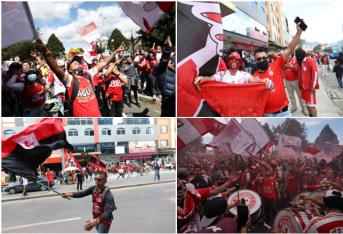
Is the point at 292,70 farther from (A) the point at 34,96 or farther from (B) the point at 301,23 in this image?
(A) the point at 34,96

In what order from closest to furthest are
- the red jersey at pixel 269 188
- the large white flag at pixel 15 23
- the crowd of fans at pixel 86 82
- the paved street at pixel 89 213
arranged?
the large white flag at pixel 15 23 < the crowd of fans at pixel 86 82 < the paved street at pixel 89 213 < the red jersey at pixel 269 188

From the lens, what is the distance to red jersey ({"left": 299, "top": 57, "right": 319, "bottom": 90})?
16.5 feet

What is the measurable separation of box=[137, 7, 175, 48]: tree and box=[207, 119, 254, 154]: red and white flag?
1.10 meters

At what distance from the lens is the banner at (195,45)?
4867 millimetres

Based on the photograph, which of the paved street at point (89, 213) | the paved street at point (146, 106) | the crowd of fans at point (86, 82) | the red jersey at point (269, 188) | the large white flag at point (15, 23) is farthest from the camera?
the red jersey at point (269, 188)

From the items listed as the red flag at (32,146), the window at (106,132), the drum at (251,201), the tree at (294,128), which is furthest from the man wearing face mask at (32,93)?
the tree at (294,128)

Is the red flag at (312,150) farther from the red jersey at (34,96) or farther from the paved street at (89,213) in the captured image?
the red jersey at (34,96)

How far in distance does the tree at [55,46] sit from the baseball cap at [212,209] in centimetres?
221

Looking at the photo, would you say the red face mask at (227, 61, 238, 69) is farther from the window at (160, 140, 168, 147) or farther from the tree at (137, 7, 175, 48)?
the window at (160, 140, 168, 147)

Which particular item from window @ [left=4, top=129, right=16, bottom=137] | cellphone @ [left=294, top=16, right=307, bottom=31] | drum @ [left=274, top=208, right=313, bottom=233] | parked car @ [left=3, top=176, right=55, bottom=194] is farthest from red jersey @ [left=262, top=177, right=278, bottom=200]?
window @ [left=4, top=129, right=16, bottom=137]

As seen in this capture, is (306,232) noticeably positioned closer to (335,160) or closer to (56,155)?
(335,160)

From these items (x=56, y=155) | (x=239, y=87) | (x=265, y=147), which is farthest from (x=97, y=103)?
(x=265, y=147)

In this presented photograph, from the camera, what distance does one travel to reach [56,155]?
16.0 feet

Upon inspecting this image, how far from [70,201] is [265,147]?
84.8 inches
